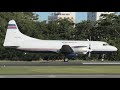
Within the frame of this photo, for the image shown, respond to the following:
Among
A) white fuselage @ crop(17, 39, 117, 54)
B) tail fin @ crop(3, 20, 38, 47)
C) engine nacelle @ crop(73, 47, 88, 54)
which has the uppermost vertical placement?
tail fin @ crop(3, 20, 38, 47)

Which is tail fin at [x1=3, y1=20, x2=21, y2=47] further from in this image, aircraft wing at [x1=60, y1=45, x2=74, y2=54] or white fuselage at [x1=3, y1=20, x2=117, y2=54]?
aircraft wing at [x1=60, y1=45, x2=74, y2=54]

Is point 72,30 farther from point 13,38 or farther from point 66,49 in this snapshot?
point 13,38

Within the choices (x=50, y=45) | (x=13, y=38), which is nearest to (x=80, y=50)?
(x=50, y=45)

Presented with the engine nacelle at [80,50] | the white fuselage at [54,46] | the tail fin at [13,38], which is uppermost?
the tail fin at [13,38]

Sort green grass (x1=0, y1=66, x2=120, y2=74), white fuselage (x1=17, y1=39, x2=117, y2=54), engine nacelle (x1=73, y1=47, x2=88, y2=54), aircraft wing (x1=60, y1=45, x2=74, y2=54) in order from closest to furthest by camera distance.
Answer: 1. green grass (x1=0, y1=66, x2=120, y2=74)
2. white fuselage (x1=17, y1=39, x2=117, y2=54)
3. engine nacelle (x1=73, y1=47, x2=88, y2=54)
4. aircraft wing (x1=60, y1=45, x2=74, y2=54)

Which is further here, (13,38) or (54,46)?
(13,38)

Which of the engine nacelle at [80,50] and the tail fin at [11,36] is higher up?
the tail fin at [11,36]

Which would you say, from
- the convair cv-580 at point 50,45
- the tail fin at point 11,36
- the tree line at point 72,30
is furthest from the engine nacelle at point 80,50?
the tail fin at point 11,36

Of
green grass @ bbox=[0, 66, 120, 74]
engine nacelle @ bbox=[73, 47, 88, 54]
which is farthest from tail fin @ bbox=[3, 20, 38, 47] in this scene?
green grass @ bbox=[0, 66, 120, 74]

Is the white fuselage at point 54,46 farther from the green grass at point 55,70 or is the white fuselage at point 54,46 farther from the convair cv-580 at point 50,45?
the green grass at point 55,70

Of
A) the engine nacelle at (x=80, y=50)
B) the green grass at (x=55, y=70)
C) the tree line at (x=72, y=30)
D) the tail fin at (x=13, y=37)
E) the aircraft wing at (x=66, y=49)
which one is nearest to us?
the green grass at (x=55, y=70)

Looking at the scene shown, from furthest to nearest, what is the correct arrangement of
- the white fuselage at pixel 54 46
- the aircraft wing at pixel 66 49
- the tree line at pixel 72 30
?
the tree line at pixel 72 30 < the aircraft wing at pixel 66 49 < the white fuselage at pixel 54 46

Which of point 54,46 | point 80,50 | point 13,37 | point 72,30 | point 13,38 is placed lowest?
point 80,50

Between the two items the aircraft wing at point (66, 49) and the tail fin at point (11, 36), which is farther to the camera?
the aircraft wing at point (66, 49)
